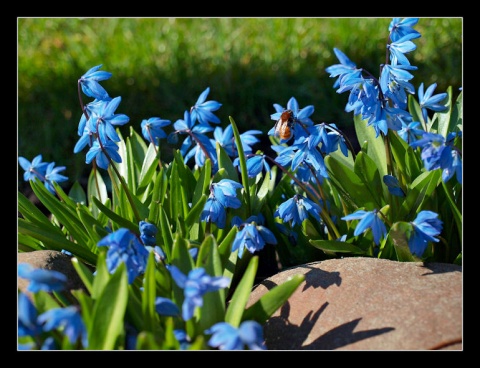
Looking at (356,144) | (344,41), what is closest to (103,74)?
(356,144)

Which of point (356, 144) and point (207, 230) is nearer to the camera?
point (207, 230)

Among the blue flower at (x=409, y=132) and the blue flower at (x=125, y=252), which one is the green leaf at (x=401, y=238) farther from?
the blue flower at (x=125, y=252)

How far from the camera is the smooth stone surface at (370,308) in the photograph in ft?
7.20

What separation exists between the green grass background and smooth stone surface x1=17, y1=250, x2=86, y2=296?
6.40 ft

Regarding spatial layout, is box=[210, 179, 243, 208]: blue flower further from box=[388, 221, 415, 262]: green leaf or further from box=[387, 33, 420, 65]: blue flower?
box=[387, 33, 420, 65]: blue flower

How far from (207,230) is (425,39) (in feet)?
12.2

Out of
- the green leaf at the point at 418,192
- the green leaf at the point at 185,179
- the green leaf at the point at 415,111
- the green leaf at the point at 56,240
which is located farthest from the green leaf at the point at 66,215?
the green leaf at the point at 415,111

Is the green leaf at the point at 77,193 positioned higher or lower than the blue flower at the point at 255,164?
lower

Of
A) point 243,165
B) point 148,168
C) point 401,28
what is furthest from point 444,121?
point 148,168

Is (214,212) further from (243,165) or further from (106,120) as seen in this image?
(106,120)

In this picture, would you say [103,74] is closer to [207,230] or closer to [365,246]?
[207,230]

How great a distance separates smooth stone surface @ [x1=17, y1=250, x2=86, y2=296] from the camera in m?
2.56

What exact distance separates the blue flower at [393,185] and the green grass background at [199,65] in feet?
7.50

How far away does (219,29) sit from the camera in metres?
6.16
